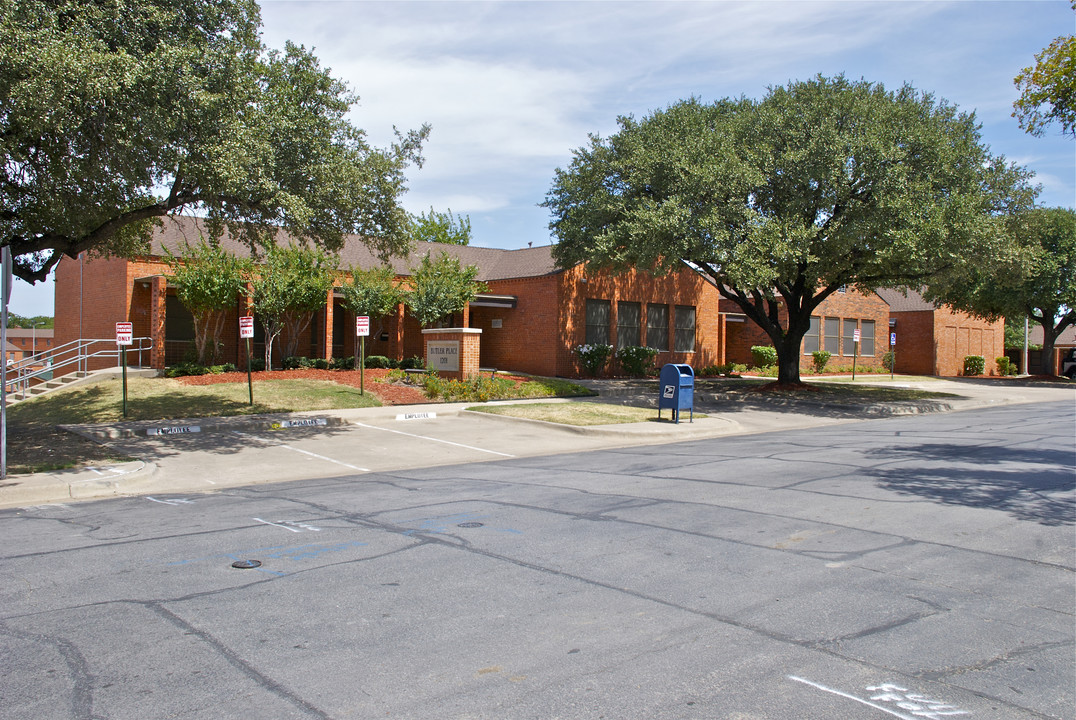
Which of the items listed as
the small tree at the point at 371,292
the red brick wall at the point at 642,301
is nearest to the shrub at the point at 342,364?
the small tree at the point at 371,292

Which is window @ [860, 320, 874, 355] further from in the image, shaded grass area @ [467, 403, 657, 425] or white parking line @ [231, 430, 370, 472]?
white parking line @ [231, 430, 370, 472]

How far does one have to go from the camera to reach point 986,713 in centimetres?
369

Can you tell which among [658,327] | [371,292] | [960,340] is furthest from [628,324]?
[960,340]

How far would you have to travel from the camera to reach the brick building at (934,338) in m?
45.6

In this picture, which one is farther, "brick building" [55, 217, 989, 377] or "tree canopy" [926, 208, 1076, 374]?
"tree canopy" [926, 208, 1076, 374]

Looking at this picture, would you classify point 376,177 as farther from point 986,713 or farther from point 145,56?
point 986,713

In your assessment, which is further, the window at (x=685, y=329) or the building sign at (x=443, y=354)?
the window at (x=685, y=329)

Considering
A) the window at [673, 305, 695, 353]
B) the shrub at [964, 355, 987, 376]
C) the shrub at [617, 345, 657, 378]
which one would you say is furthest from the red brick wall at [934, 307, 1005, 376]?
the shrub at [617, 345, 657, 378]

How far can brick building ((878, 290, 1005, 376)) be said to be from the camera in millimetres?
45625

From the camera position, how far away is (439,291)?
84.1 ft

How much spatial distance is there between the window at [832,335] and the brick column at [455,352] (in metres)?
25.2

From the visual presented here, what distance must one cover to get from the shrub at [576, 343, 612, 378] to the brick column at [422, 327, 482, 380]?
620cm

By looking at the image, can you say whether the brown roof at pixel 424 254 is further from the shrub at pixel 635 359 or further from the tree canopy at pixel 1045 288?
the tree canopy at pixel 1045 288

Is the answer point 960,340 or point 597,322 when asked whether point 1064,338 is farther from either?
point 597,322
